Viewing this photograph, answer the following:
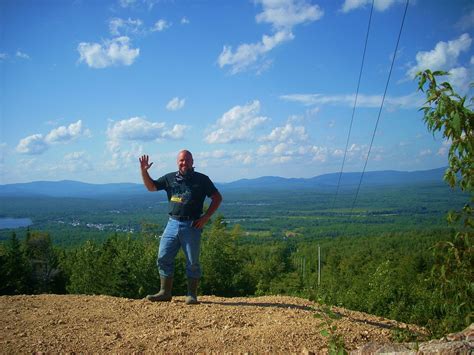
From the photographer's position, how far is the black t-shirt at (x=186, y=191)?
6219 millimetres

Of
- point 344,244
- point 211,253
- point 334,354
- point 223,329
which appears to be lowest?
point 344,244

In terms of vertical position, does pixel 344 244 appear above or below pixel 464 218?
below

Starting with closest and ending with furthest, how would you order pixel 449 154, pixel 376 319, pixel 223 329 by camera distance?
pixel 449 154 < pixel 223 329 < pixel 376 319

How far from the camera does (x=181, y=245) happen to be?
20.9 feet

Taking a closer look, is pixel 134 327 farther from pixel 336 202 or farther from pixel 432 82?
pixel 336 202

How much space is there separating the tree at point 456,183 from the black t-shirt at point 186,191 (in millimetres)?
3584

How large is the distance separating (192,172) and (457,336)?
417cm

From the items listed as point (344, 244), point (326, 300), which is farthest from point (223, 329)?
point (344, 244)

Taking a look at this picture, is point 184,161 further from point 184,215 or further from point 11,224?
point 11,224

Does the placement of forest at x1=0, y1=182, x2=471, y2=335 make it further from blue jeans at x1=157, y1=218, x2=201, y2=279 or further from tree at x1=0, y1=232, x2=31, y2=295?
blue jeans at x1=157, y1=218, x2=201, y2=279

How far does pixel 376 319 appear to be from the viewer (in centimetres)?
599

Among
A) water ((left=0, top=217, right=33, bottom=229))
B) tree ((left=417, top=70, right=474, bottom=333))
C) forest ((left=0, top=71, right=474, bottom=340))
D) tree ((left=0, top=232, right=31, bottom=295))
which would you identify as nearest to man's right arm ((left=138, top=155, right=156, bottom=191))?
forest ((left=0, top=71, right=474, bottom=340))

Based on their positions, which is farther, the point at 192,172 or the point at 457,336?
the point at 192,172

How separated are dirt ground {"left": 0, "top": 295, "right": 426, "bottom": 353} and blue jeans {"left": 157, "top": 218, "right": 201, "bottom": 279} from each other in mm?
550
